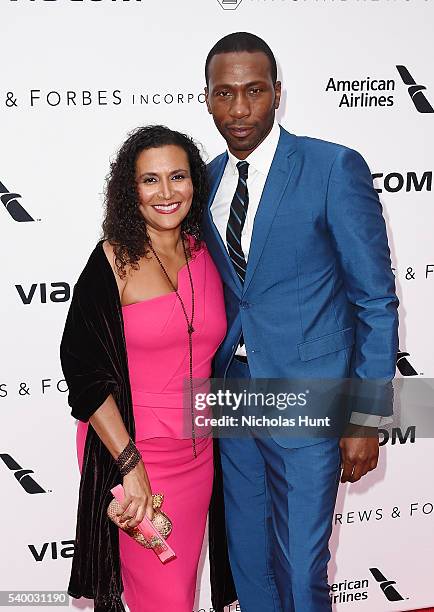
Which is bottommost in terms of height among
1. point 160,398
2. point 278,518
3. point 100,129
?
point 278,518

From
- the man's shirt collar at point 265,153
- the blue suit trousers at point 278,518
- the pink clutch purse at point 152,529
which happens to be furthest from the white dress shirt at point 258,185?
the pink clutch purse at point 152,529

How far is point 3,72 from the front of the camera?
7.91 feet

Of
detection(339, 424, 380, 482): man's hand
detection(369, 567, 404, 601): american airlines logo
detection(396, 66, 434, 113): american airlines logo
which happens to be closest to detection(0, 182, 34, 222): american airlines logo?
detection(339, 424, 380, 482): man's hand

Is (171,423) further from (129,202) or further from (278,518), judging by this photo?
(129,202)

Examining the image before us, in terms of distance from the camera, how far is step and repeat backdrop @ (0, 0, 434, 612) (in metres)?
2.45

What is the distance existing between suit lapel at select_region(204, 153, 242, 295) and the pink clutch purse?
26.1 inches

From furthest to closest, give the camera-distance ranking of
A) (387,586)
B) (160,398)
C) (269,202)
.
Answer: (387,586) → (160,398) → (269,202)

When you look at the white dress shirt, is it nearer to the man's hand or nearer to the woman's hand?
the man's hand

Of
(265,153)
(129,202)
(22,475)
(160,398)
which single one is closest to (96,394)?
(160,398)

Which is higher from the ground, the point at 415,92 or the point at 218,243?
the point at 415,92

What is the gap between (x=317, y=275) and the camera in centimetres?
195

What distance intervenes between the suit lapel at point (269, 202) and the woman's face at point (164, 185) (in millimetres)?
236

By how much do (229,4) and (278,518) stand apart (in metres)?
1.76

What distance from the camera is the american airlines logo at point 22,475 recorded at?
271 cm
